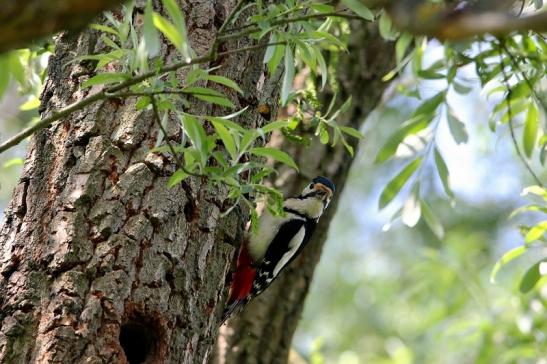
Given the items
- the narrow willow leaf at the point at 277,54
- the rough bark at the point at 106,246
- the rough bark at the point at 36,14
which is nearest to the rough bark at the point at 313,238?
the rough bark at the point at 106,246

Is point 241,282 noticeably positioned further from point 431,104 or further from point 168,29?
point 168,29

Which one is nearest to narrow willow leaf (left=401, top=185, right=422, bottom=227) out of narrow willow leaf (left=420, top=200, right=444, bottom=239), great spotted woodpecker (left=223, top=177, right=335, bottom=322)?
narrow willow leaf (left=420, top=200, right=444, bottom=239)

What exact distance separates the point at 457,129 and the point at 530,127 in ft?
1.31

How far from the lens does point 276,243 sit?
3965 millimetres

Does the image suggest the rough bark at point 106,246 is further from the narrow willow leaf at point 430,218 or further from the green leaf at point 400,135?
the narrow willow leaf at point 430,218

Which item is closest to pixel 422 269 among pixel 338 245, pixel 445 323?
pixel 445 323

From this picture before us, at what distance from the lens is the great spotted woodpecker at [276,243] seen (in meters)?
3.67

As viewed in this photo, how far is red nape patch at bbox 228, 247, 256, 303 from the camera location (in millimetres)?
3600

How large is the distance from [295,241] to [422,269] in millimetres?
1430

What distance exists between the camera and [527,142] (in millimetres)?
2953

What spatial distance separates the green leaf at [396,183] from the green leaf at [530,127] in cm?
43

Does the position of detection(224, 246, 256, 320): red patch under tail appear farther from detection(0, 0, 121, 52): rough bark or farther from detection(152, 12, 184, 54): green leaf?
detection(0, 0, 121, 52): rough bark

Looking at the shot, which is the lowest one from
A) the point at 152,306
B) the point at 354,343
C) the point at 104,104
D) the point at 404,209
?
the point at 354,343

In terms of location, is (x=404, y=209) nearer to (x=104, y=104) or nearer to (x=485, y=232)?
(x=104, y=104)
